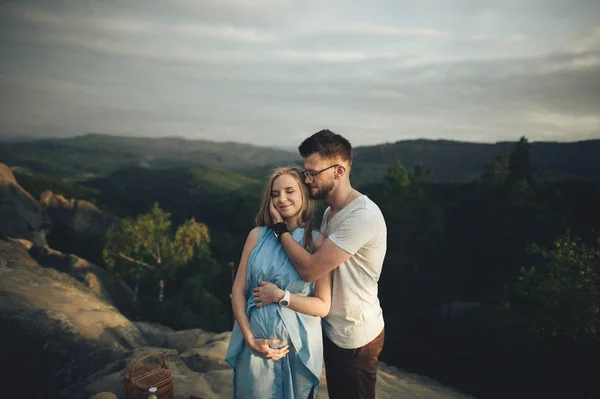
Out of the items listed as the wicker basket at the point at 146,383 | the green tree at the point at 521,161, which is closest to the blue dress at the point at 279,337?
the wicker basket at the point at 146,383

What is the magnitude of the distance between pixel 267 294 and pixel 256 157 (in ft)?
359

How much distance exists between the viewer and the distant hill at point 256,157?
49188 mm

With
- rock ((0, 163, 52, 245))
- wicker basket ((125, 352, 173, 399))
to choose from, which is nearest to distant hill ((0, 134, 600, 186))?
rock ((0, 163, 52, 245))

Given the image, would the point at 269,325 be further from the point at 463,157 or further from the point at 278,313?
the point at 463,157

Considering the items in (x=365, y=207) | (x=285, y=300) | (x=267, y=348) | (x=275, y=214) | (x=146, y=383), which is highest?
(x=365, y=207)

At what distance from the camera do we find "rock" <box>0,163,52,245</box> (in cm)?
2177

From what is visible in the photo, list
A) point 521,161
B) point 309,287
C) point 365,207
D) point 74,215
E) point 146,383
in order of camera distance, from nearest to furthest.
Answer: point 365,207
point 309,287
point 146,383
point 521,161
point 74,215

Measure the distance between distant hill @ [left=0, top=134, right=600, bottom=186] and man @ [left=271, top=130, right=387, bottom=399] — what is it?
38.5 metres

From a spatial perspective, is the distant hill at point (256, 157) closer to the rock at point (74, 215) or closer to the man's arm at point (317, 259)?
the rock at point (74, 215)

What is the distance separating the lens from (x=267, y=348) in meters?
2.67

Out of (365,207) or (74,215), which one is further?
(74,215)

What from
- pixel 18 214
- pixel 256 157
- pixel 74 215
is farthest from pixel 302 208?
pixel 256 157

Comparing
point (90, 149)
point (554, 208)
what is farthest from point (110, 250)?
point (90, 149)

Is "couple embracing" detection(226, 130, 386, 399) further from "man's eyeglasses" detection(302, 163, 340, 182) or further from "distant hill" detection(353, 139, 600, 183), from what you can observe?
"distant hill" detection(353, 139, 600, 183)
